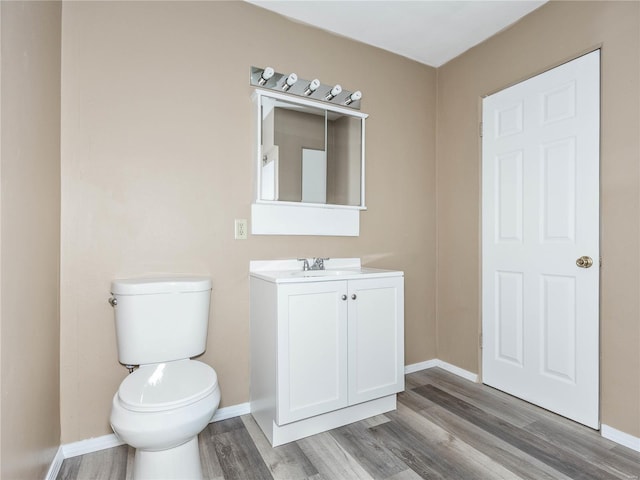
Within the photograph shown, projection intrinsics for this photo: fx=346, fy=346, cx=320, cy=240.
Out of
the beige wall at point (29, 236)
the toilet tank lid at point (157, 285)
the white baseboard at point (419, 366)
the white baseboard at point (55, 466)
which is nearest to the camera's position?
the beige wall at point (29, 236)

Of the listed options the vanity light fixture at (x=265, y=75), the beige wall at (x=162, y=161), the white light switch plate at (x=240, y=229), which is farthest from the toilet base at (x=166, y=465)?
the vanity light fixture at (x=265, y=75)

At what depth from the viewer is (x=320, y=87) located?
2.24m

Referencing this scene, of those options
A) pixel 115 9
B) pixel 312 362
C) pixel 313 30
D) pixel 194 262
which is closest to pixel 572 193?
pixel 312 362

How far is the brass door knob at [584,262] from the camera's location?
1.84m

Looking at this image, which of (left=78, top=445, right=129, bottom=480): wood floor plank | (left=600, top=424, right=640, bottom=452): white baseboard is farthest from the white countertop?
(left=600, top=424, right=640, bottom=452): white baseboard

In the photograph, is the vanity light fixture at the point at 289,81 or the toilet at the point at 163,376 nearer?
the toilet at the point at 163,376

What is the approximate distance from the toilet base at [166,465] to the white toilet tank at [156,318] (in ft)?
1.33

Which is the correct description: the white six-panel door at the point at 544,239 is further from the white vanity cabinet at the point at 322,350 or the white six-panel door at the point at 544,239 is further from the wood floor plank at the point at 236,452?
the wood floor plank at the point at 236,452

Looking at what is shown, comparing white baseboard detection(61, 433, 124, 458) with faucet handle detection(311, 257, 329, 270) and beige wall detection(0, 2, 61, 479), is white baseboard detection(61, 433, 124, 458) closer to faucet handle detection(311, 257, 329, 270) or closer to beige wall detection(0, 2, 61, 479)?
beige wall detection(0, 2, 61, 479)

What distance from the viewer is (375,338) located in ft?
6.52

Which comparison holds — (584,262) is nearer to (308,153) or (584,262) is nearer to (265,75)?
(308,153)

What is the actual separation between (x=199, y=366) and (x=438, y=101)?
8.49 feet

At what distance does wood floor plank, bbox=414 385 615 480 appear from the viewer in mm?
1523

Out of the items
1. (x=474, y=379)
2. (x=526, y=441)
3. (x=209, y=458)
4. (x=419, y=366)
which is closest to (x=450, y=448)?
(x=526, y=441)
